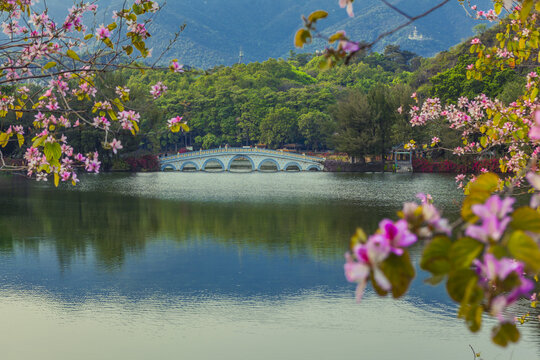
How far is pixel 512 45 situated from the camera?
6.89 meters

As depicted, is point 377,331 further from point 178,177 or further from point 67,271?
point 178,177

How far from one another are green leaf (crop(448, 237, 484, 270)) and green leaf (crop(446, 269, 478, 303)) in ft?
0.18

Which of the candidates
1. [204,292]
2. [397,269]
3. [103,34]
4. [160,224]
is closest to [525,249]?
[397,269]

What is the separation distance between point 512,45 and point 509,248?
5185 mm

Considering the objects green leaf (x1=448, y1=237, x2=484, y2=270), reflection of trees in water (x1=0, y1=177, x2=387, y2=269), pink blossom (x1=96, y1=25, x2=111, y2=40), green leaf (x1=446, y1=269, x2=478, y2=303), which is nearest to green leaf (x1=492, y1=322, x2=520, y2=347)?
green leaf (x1=446, y1=269, x2=478, y2=303)

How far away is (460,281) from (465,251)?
153mm

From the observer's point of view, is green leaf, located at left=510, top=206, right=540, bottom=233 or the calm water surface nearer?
green leaf, located at left=510, top=206, right=540, bottom=233

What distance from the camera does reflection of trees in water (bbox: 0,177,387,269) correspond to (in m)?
25.2

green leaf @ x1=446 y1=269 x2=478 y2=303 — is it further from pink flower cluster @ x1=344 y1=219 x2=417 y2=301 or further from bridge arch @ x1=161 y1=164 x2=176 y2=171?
bridge arch @ x1=161 y1=164 x2=176 y2=171

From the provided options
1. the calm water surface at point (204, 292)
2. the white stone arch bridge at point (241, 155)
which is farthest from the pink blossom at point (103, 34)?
the white stone arch bridge at point (241, 155)

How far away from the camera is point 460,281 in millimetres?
2494

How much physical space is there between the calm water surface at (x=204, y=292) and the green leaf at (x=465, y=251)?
1209 cm

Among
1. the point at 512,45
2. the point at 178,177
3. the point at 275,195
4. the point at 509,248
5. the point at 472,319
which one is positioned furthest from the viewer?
the point at 178,177

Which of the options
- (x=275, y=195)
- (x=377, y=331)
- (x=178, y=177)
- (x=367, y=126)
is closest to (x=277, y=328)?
(x=377, y=331)
